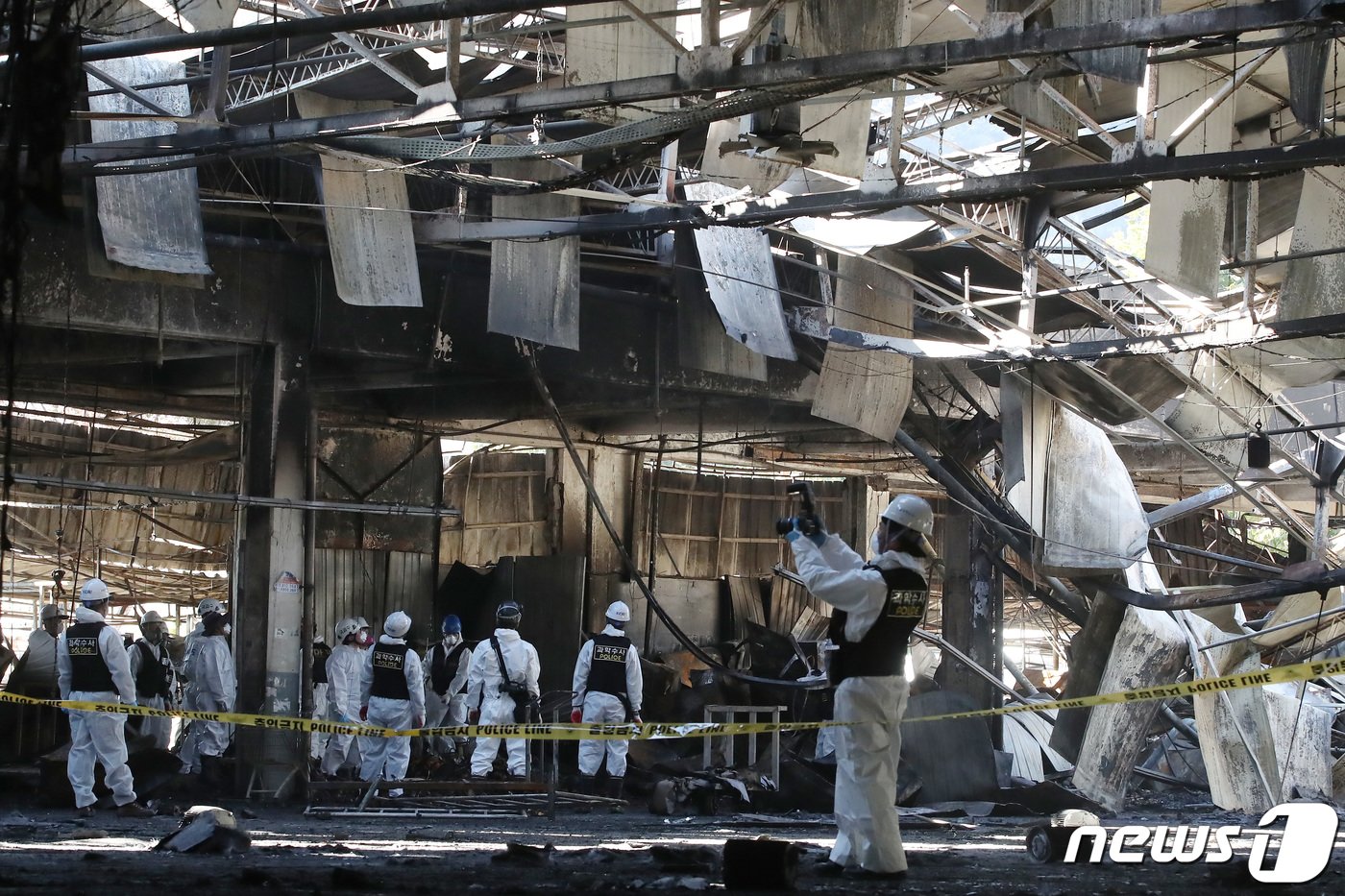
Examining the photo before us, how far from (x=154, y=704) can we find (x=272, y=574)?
9.39 ft

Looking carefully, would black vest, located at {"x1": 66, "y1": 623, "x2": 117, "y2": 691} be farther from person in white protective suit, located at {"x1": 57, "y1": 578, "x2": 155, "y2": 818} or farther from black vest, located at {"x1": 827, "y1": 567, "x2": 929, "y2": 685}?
black vest, located at {"x1": 827, "y1": 567, "x2": 929, "y2": 685}

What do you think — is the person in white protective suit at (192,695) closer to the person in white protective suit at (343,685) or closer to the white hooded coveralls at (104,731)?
the person in white protective suit at (343,685)

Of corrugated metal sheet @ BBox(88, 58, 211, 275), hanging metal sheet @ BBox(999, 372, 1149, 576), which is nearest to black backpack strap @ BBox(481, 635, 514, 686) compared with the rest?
corrugated metal sheet @ BBox(88, 58, 211, 275)

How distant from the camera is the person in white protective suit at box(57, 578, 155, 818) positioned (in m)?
12.8

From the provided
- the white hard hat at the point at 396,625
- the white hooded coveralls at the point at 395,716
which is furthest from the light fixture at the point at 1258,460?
the white hard hat at the point at 396,625

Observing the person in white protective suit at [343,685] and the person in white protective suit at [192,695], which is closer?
the person in white protective suit at [192,695]

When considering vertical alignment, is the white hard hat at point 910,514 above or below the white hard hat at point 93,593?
above

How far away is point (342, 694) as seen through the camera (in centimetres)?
1708

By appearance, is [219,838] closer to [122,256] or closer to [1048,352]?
[122,256]

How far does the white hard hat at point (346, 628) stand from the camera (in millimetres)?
17125

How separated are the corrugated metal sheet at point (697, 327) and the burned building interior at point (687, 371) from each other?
48 millimetres

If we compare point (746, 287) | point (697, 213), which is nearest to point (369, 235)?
point (697, 213)

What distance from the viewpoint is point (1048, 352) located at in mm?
12984

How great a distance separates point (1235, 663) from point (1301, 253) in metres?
6.11
